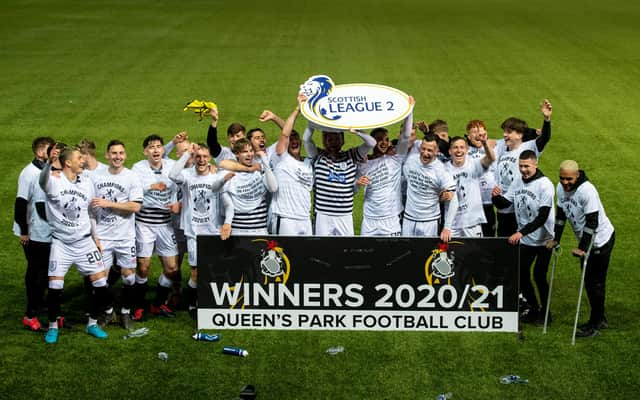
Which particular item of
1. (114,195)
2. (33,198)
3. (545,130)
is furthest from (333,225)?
(33,198)

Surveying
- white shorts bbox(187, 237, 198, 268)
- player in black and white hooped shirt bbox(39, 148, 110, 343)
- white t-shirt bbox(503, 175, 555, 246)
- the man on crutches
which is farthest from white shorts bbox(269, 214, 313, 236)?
the man on crutches

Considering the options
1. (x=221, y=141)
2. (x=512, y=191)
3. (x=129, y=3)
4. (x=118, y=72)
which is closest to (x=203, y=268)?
(x=512, y=191)

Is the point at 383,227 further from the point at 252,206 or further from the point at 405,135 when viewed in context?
the point at 252,206

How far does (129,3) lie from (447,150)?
94.2 feet

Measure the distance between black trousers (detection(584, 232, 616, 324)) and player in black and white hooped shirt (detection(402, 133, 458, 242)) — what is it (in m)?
1.53

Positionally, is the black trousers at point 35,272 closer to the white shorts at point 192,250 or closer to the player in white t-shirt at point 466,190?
the white shorts at point 192,250

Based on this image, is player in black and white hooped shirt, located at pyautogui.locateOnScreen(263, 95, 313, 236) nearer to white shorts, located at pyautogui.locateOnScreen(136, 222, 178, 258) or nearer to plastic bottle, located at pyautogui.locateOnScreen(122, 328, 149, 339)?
white shorts, located at pyautogui.locateOnScreen(136, 222, 178, 258)

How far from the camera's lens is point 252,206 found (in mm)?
9961

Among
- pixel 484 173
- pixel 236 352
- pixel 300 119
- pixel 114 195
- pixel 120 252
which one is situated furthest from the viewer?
pixel 300 119

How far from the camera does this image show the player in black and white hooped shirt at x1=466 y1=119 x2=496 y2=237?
35.3 ft

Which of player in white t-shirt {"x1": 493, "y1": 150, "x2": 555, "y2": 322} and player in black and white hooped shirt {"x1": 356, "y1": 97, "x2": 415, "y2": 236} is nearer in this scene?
player in white t-shirt {"x1": 493, "y1": 150, "x2": 555, "y2": 322}

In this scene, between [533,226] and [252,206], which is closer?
[533,226]

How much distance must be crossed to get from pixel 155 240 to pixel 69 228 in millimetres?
1181

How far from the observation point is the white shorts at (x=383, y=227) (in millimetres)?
10203
